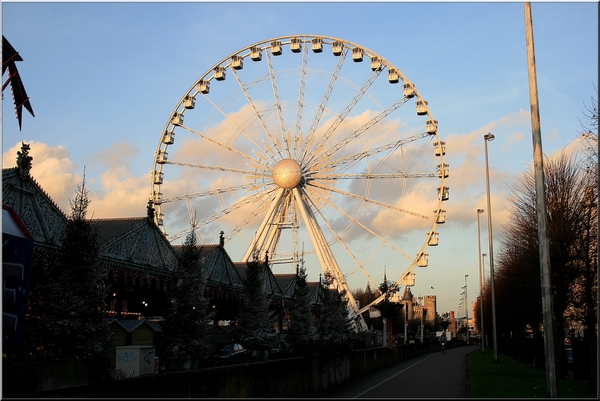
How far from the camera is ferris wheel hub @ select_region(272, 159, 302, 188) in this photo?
1654 inches

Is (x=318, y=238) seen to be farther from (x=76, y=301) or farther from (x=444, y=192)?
(x=76, y=301)

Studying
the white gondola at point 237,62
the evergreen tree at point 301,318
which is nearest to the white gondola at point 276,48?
the white gondola at point 237,62

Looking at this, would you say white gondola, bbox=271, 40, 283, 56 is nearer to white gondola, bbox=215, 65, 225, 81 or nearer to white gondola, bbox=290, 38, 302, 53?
white gondola, bbox=290, 38, 302, 53

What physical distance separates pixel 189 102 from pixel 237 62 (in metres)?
4.26

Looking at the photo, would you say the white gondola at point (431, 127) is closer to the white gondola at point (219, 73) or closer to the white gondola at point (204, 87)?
the white gondola at point (219, 73)

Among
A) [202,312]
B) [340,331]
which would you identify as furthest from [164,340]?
[340,331]

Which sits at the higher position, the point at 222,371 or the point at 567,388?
the point at 222,371

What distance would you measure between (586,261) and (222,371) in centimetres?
1655

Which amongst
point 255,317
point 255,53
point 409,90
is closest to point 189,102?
point 255,53

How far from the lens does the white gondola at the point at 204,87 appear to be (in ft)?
147

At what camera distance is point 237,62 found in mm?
44750

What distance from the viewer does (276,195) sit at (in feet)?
141

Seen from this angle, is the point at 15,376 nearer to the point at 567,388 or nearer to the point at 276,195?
the point at 567,388

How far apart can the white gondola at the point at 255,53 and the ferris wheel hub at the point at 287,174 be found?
24.6ft
